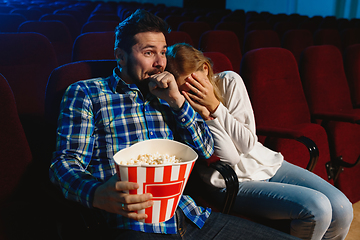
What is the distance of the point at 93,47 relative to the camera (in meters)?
1.81

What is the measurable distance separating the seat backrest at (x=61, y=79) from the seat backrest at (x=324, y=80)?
1336mm

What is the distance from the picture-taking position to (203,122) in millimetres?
1132

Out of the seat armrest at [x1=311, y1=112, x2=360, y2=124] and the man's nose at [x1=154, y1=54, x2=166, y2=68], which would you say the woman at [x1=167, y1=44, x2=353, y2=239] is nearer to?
the man's nose at [x1=154, y1=54, x2=166, y2=68]

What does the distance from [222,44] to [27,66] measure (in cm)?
160

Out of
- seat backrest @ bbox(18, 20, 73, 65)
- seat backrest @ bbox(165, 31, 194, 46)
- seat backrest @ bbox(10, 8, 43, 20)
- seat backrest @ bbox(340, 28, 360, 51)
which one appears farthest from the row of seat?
seat backrest @ bbox(10, 8, 43, 20)

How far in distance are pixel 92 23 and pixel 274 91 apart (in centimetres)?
188

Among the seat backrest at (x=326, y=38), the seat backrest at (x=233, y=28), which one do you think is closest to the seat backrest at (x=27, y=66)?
the seat backrest at (x=233, y=28)

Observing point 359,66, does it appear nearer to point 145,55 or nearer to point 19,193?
point 145,55

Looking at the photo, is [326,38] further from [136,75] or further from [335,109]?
[136,75]

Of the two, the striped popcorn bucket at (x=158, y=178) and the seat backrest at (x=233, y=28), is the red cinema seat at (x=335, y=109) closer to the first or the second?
the striped popcorn bucket at (x=158, y=178)

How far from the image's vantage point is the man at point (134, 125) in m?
0.93

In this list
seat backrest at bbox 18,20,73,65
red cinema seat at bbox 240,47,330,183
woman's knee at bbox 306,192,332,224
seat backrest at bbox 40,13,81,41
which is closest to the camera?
woman's knee at bbox 306,192,332,224

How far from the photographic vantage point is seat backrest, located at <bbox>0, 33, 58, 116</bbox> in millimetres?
1677

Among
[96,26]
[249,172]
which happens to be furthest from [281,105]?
[96,26]
